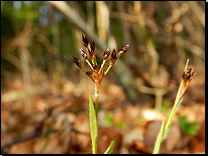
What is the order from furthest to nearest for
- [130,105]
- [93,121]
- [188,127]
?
1. [130,105]
2. [188,127]
3. [93,121]

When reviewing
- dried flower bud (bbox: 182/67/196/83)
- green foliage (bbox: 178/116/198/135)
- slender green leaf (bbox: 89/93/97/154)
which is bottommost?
green foliage (bbox: 178/116/198/135)

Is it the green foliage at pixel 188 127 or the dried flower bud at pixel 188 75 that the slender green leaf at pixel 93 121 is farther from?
the green foliage at pixel 188 127

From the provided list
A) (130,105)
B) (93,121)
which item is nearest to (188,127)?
(93,121)

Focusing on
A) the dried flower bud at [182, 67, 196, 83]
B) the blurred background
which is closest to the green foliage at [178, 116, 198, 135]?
the blurred background

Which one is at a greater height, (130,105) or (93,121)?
(93,121)

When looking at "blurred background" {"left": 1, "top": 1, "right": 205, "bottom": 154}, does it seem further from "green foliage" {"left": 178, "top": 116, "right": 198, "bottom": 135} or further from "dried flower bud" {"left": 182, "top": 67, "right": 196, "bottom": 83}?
"dried flower bud" {"left": 182, "top": 67, "right": 196, "bottom": 83}

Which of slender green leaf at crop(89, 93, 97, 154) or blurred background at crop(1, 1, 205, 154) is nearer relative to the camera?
slender green leaf at crop(89, 93, 97, 154)

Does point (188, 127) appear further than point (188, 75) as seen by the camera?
Yes

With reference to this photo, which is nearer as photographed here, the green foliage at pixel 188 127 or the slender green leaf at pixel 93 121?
the slender green leaf at pixel 93 121

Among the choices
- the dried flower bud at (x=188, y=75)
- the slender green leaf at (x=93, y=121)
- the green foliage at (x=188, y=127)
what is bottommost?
the green foliage at (x=188, y=127)

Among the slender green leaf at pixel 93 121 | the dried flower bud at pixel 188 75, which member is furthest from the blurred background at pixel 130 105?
the dried flower bud at pixel 188 75

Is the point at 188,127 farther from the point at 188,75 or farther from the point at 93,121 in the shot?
the point at 93,121
